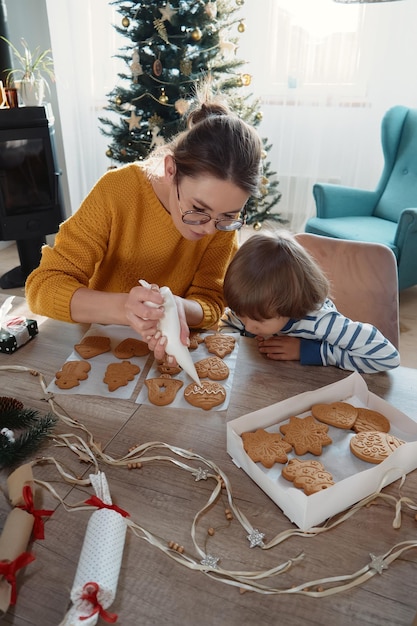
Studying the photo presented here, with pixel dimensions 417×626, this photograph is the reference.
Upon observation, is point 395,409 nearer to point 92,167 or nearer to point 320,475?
point 320,475

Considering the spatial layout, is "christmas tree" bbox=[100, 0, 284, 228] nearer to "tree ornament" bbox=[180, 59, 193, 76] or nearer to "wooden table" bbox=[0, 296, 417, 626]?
"tree ornament" bbox=[180, 59, 193, 76]

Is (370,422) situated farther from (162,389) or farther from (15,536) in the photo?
(15,536)

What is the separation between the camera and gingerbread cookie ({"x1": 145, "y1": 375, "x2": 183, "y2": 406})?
105 centimetres

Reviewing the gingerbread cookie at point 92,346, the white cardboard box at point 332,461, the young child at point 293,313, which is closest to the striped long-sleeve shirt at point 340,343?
the young child at point 293,313

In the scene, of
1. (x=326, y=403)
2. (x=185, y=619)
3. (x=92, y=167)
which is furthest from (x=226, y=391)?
(x=92, y=167)

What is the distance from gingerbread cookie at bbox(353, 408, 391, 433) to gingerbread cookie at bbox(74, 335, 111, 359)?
0.61m

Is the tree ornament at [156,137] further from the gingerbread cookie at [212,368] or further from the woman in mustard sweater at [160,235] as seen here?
the gingerbread cookie at [212,368]

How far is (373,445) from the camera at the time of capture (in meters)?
0.90

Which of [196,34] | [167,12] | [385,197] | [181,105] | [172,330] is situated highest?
[167,12]

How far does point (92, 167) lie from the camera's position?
4320mm

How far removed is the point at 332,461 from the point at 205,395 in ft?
0.97

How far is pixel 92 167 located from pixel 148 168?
3167 millimetres

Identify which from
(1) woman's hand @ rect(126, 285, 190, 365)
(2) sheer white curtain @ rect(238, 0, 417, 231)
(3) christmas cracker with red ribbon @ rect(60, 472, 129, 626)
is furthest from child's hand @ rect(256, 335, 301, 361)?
(2) sheer white curtain @ rect(238, 0, 417, 231)

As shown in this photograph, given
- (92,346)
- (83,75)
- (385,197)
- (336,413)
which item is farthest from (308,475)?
(83,75)
